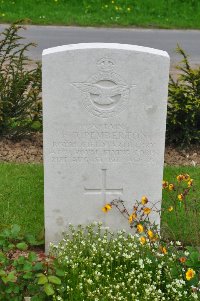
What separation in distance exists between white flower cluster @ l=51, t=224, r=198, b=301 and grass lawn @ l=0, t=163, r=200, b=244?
462mm

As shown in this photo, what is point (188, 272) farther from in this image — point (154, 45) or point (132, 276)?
point (154, 45)

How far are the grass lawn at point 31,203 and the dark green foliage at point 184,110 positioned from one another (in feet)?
1.80

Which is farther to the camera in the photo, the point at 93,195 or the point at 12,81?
the point at 12,81

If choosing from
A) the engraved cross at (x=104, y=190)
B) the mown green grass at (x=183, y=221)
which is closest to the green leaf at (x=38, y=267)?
the engraved cross at (x=104, y=190)

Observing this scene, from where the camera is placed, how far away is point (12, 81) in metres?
6.34

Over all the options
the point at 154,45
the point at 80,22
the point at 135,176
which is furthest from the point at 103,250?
the point at 80,22

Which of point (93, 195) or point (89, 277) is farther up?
point (93, 195)

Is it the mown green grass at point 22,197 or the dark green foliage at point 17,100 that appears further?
the dark green foliage at point 17,100

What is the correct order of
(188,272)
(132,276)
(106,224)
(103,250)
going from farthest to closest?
(106,224), (103,250), (132,276), (188,272)

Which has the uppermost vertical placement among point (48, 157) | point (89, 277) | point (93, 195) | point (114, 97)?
point (114, 97)

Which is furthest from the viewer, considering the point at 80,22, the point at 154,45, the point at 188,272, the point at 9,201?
the point at 80,22

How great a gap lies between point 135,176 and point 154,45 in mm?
8288

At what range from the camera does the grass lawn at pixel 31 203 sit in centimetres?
484

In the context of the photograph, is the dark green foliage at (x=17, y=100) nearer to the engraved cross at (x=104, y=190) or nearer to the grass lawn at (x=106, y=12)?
the engraved cross at (x=104, y=190)
